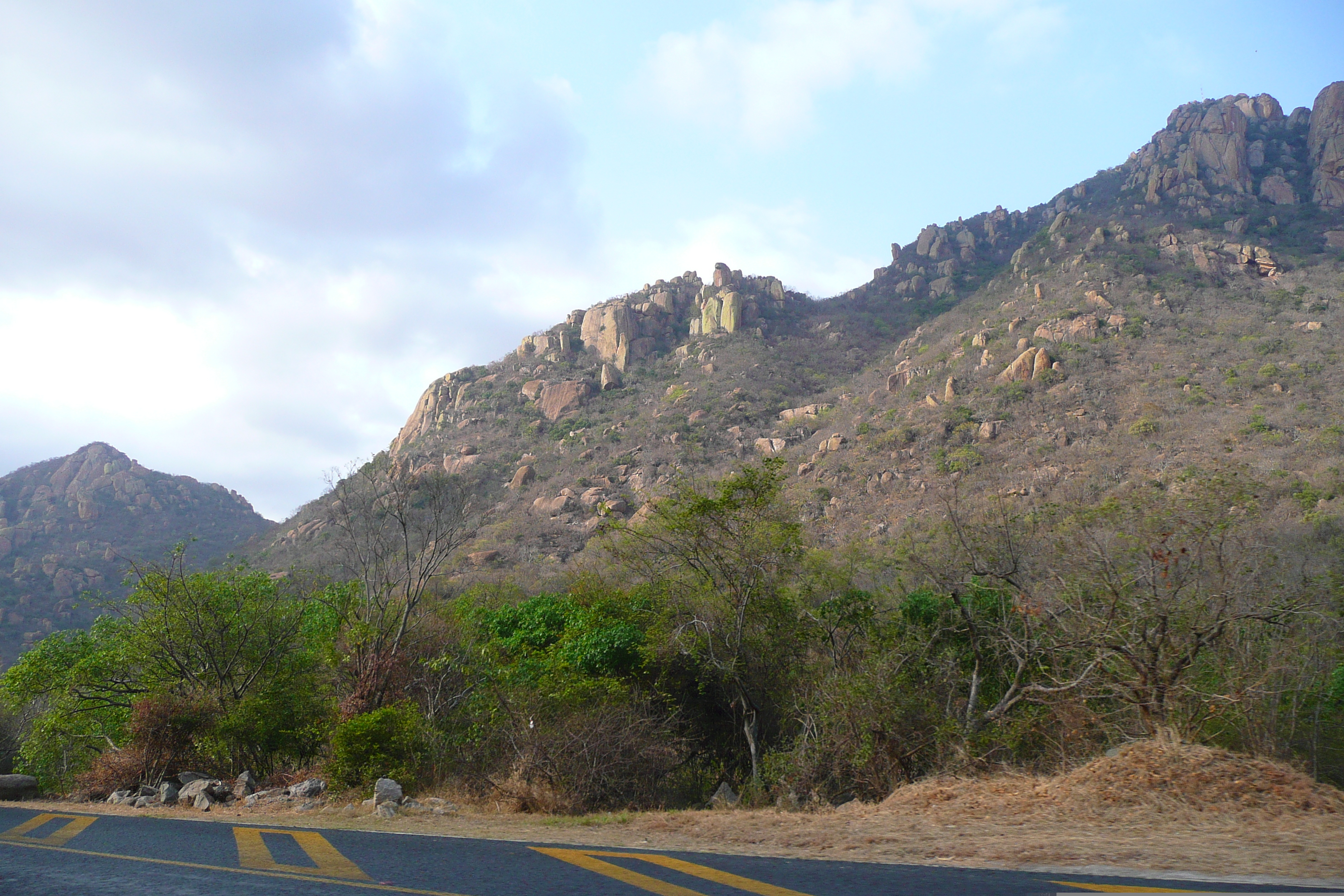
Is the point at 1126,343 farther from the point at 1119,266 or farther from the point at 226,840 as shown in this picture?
the point at 226,840

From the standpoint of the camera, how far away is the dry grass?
206 inches

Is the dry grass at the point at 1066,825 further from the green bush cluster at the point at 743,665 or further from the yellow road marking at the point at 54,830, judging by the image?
the yellow road marking at the point at 54,830

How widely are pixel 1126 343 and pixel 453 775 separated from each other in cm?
4619

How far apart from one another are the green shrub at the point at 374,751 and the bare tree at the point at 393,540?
2.33m

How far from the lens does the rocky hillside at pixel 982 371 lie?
114 feet

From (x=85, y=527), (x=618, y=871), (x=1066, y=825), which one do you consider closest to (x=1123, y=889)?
(x=1066, y=825)

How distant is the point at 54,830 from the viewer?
7914 mm

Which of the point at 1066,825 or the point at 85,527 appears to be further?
the point at 85,527

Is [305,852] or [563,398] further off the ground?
Answer: [563,398]

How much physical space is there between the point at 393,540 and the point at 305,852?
10910 millimetres

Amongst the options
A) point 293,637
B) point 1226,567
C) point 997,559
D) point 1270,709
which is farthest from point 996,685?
point 293,637

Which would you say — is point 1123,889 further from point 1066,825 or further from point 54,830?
point 54,830

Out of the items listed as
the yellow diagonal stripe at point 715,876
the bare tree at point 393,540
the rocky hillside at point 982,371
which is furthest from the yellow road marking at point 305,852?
the rocky hillside at point 982,371

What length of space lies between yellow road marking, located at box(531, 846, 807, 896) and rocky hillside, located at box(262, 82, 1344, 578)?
12.6 m
